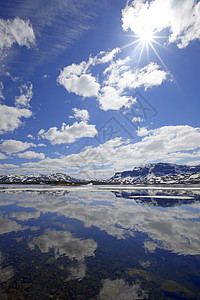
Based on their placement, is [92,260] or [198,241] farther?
[198,241]

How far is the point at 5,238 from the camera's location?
51.8 feet

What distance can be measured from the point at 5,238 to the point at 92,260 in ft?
32.6

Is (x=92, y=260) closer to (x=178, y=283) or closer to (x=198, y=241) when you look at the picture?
(x=178, y=283)

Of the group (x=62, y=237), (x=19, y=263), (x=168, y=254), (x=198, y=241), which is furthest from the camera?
(x=62, y=237)

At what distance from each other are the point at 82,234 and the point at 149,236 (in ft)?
23.4

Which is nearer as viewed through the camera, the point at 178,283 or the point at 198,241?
the point at 178,283

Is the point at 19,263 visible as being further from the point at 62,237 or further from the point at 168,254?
the point at 168,254

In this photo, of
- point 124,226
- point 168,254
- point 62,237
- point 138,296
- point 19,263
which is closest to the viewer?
point 138,296

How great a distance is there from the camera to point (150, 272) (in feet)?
32.8

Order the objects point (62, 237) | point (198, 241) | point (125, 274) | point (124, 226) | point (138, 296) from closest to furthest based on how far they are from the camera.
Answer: point (138, 296), point (125, 274), point (198, 241), point (62, 237), point (124, 226)

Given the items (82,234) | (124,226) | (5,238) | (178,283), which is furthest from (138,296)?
(5,238)

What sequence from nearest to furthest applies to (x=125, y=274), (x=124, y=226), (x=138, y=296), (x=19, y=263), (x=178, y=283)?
1. (x=138, y=296)
2. (x=178, y=283)
3. (x=125, y=274)
4. (x=19, y=263)
5. (x=124, y=226)

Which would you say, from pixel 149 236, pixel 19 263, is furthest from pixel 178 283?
pixel 19 263

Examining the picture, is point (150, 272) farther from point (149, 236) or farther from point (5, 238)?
point (5, 238)
